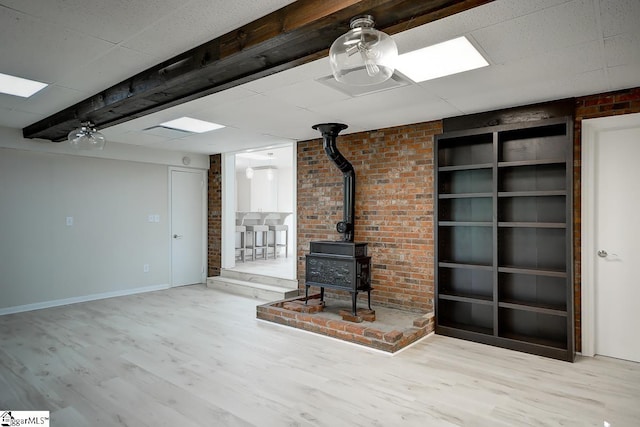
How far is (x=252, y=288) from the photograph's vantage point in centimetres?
600

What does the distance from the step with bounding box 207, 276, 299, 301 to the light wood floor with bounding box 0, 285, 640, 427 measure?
4.21 ft

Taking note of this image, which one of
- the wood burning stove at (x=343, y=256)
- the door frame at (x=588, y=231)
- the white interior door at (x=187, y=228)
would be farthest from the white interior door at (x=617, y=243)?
the white interior door at (x=187, y=228)

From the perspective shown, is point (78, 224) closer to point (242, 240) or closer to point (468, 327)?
point (242, 240)

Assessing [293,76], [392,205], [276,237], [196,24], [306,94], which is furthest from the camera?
[276,237]

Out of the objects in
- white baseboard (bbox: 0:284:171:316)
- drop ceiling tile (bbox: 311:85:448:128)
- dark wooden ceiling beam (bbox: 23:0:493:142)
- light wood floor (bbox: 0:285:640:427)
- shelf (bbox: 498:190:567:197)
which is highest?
drop ceiling tile (bbox: 311:85:448:128)

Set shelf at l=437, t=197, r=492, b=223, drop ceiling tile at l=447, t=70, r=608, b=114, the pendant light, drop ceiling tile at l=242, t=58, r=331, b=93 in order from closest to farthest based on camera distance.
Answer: drop ceiling tile at l=242, t=58, r=331, b=93 < drop ceiling tile at l=447, t=70, r=608, b=114 < the pendant light < shelf at l=437, t=197, r=492, b=223

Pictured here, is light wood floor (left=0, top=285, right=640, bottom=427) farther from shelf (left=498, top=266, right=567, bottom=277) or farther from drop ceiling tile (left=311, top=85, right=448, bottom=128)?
drop ceiling tile (left=311, top=85, right=448, bottom=128)

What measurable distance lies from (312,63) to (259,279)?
4.21m

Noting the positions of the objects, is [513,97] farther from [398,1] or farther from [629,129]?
[398,1]

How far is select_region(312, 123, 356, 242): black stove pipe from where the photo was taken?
4.66 m

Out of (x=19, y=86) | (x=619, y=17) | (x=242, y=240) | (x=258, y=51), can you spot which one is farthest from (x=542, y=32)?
(x=242, y=240)

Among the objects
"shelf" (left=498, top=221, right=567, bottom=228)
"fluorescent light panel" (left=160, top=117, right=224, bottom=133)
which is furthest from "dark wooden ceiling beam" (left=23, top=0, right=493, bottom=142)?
"shelf" (left=498, top=221, right=567, bottom=228)

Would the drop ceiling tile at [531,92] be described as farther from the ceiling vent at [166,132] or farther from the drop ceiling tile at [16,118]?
the drop ceiling tile at [16,118]

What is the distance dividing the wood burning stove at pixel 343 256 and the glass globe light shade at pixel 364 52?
8.77ft
